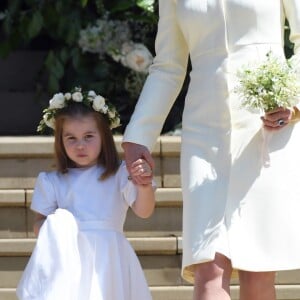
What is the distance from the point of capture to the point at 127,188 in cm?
504

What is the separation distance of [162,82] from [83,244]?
83 cm

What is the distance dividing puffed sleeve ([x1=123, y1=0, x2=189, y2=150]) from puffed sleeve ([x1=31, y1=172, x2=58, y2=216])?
682mm

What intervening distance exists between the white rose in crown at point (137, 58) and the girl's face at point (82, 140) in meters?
2.31

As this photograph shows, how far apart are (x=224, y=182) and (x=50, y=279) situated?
0.96 metres

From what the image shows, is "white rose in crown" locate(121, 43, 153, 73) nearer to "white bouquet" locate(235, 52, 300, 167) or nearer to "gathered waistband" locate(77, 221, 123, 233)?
"gathered waistband" locate(77, 221, 123, 233)

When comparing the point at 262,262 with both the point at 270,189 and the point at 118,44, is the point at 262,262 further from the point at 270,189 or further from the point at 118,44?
the point at 118,44

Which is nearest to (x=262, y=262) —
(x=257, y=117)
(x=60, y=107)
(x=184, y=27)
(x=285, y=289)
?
(x=257, y=117)

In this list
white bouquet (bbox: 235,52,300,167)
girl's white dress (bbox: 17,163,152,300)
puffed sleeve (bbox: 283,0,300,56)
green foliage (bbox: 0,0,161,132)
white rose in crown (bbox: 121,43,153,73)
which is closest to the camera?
white bouquet (bbox: 235,52,300,167)

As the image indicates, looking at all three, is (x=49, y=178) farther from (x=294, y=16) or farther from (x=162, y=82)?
(x=294, y=16)

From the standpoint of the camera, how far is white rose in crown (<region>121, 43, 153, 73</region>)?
7.41 meters

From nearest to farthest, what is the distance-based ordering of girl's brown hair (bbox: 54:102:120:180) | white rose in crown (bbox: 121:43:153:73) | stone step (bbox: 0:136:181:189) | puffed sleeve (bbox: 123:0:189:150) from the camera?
puffed sleeve (bbox: 123:0:189:150) < girl's brown hair (bbox: 54:102:120:180) < stone step (bbox: 0:136:181:189) < white rose in crown (bbox: 121:43:153:73)

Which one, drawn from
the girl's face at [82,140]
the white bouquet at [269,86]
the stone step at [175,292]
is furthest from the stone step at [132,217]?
the white bouquet at [269,86]

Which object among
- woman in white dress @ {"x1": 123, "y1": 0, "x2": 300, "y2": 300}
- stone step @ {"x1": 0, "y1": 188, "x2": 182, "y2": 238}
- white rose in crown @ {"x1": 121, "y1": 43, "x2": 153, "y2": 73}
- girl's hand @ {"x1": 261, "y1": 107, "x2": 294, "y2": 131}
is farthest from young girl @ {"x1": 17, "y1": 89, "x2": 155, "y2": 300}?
white rose in crown @ {"x1": 121, "y1": 43, "x2": 153, "y2": 73}

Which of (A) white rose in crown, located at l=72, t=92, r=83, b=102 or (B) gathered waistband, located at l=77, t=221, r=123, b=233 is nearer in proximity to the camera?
(B) gathered waistband, located at l=77, t=221, r=123, b=233
